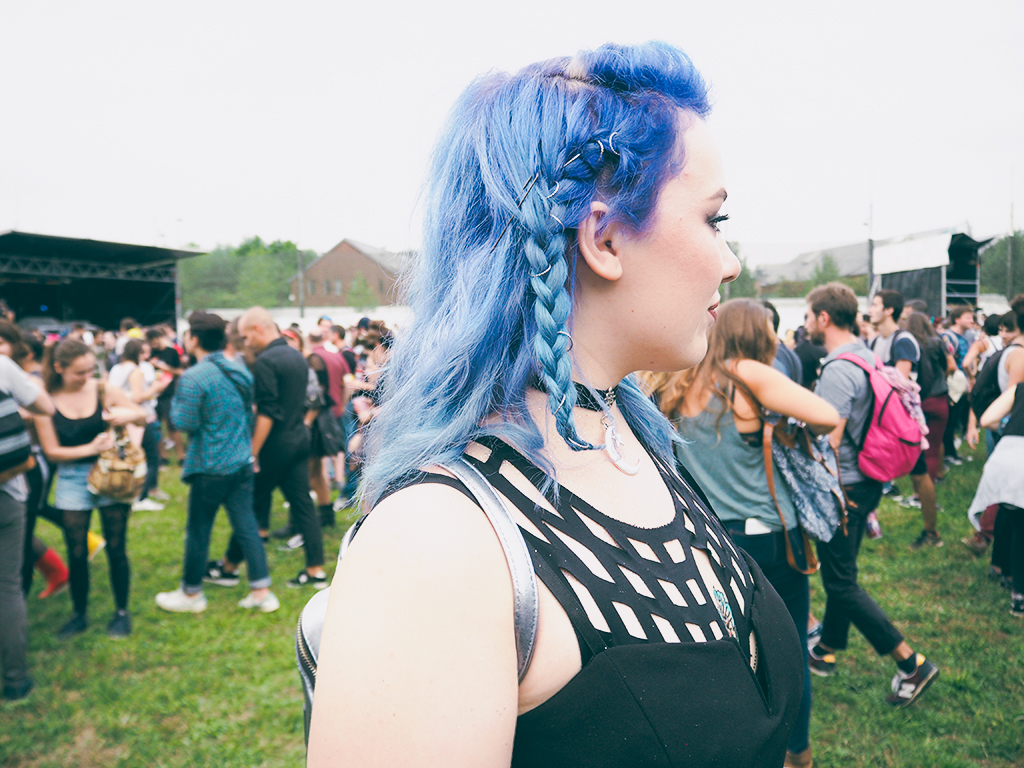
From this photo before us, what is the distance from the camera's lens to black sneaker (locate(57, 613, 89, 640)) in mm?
4441

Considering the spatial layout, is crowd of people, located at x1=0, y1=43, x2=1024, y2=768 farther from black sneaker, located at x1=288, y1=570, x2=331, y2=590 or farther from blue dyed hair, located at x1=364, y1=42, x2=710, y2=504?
black sneaker, located at x1=288, y1=570, x2=331, y2=590

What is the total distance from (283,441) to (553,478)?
4.65 m

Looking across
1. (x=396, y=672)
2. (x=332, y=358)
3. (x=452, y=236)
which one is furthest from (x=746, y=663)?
(x=332, y=358)

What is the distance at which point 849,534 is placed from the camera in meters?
3.64

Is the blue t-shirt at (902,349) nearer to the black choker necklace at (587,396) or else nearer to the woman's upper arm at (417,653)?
the black choker necklace at (587,396)

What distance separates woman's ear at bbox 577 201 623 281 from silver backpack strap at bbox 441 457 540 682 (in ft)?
1.19

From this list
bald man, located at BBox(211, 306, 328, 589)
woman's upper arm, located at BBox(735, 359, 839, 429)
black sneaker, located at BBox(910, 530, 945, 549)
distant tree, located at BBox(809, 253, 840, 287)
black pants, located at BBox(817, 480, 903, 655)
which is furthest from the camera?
distant tree, located at BBox(809, 253, 840, 287)

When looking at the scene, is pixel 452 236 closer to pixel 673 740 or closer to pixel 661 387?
pixel 673 740

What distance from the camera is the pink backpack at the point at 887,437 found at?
3.82 metres

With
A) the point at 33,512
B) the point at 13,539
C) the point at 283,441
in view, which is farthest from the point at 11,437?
the point at 283,441

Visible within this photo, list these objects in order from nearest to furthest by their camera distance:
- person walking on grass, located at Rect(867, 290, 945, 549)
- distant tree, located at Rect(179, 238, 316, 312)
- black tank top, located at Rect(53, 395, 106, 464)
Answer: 1. black tank top, located at Rect(53, 395, 106, 464)
2. person walking on grass, located at Rect(867, 290, 945, 549)
3. distant tree, located at Rect(179, 238, 316, 312)

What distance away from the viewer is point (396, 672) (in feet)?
2.35

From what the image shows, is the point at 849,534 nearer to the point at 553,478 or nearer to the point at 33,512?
the point at 553,478

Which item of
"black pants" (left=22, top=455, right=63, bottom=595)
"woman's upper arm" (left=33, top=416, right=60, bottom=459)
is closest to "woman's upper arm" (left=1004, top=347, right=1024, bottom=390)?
"woman's upper arm" (left=33, top=416, right=60, bottom=459)
